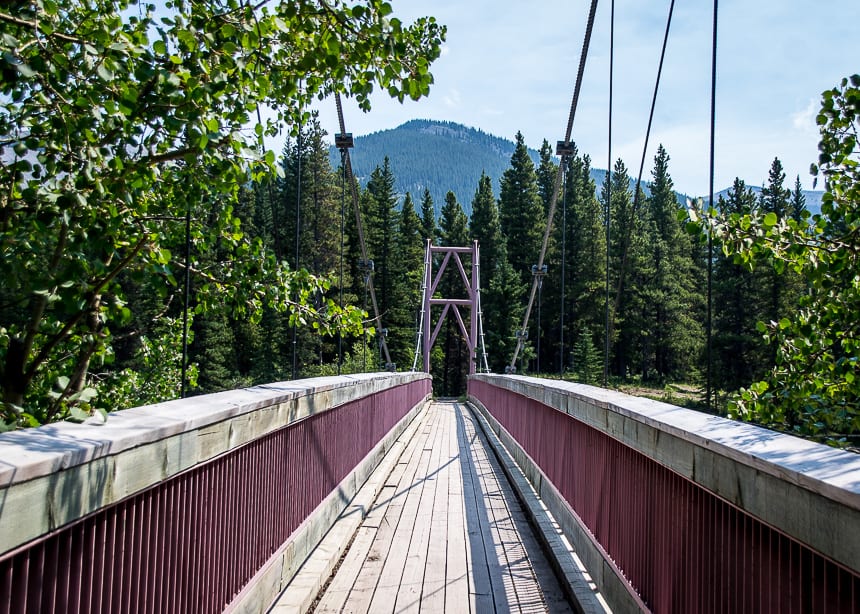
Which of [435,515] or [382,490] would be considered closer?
[435,515]

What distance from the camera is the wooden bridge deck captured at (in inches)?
144

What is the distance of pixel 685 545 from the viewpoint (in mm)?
2379

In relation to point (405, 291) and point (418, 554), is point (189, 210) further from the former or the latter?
point (405, 291)

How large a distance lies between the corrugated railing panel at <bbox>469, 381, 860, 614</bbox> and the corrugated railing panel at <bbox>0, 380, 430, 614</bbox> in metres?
1.58

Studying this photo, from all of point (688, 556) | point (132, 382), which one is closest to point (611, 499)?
point (688, 556)

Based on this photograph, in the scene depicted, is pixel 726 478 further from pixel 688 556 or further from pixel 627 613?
pixel 627 613

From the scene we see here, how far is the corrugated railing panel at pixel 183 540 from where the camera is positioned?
1517 millimetres

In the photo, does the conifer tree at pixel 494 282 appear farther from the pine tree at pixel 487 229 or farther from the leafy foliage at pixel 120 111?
the leafy foliage at pixel 120 111

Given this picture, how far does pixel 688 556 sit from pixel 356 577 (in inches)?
87.0

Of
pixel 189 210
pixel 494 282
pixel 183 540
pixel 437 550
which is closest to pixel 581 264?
pixel 494 282

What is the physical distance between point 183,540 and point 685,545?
1.63 m

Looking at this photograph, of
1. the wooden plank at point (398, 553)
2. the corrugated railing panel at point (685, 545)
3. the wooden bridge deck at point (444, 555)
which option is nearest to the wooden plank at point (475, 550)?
the wooden bridge deck at point (444, 555)

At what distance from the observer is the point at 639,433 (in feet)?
9.46

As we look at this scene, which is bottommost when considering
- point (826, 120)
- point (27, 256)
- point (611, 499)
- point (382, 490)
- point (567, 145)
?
point (382, 490)
